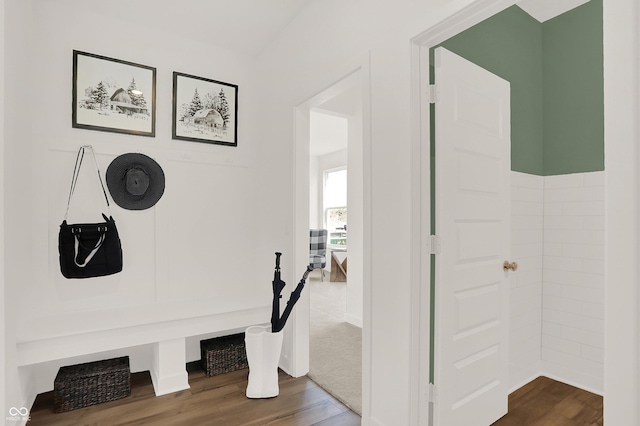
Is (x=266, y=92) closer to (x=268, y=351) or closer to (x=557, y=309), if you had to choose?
(x=268, y=351)

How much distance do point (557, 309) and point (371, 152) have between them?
75.0 inches

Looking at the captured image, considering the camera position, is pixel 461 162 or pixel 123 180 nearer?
pixel 461 162

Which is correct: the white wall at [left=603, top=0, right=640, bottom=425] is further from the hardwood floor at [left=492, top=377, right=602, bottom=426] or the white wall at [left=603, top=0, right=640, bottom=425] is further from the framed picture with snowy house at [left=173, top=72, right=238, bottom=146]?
the framed picture with snowy house at [left=173, top=72, right=238, bottom=146]

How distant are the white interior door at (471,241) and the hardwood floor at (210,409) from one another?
0.70 metres

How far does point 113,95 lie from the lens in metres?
2.59

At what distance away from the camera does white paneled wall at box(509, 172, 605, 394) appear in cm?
240

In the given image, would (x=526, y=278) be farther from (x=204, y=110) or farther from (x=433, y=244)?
(x=204, y=110)

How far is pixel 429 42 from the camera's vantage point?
1672 mm

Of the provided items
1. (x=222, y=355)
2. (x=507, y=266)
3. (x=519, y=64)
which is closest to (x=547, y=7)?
(x=519, y=64)

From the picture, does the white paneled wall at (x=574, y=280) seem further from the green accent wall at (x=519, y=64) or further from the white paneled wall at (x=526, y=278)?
the green accent wall at (x=519, y=64)

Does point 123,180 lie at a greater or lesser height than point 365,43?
lesser

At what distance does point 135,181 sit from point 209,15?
4.37ft

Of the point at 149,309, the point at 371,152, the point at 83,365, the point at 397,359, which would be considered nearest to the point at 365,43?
the point at 371,152

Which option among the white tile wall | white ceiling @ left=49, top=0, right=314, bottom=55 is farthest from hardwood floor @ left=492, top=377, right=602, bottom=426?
white ceiling @ left=49, top=0, right=314, bottom=55
